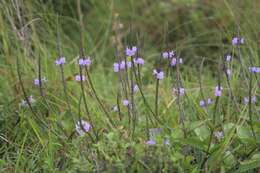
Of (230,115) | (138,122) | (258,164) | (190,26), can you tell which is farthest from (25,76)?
(190,26)

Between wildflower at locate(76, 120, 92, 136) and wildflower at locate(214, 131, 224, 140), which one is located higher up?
wildflower at locate(76, 120, 92, 136)

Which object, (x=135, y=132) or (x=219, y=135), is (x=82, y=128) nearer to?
(x=135, y=132)

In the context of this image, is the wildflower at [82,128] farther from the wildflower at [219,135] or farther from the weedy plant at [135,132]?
the wildflower at [219,135]

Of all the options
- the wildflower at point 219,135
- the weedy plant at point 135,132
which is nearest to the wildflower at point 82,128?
the weedy plant at point 135,132

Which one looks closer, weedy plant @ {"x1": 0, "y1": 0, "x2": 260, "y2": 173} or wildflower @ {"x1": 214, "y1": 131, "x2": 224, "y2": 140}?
weedy plant @ {"x1": 0, "y1": 0, "x2": 260, "y2": 173}

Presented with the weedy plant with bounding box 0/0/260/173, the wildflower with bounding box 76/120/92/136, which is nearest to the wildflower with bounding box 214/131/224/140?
the weedy plant with bounding box 0/0/260/173

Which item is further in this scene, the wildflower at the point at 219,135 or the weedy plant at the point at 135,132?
the wildflower at the point at 219,135

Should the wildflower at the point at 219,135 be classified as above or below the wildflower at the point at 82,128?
below

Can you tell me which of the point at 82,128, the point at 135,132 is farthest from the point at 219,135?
the point at 82,128

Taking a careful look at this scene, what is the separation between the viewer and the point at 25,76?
9.49ft

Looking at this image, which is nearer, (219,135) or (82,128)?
(82,128)

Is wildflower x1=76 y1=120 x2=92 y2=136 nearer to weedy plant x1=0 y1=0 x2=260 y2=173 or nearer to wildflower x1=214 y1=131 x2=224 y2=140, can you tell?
weedy plant x1=0 y1=0 x2=260 y2=173

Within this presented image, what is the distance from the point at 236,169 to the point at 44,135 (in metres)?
0.78

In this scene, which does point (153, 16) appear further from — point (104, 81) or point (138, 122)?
point (138, 122)
